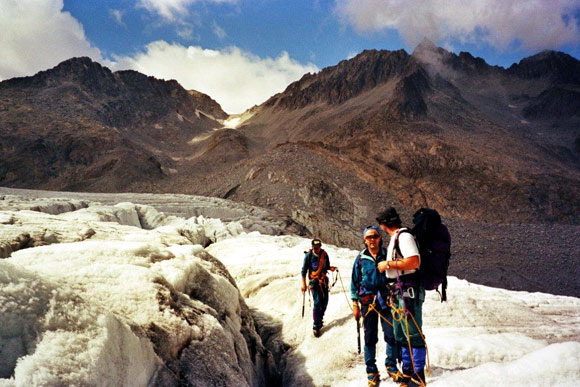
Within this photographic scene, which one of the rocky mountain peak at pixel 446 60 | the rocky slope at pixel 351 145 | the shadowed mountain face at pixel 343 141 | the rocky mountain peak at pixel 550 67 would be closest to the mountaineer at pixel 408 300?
the rocky slope at pixel 351 145

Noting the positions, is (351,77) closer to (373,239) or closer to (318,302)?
(318,302)

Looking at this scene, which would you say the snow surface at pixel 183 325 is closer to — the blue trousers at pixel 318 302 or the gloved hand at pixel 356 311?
the blue trousers at pixel 318 302

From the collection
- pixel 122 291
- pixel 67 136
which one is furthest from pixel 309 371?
pixel 67 136

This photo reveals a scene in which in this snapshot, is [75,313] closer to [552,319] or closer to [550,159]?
[552,319]

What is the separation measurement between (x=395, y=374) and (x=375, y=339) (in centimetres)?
50

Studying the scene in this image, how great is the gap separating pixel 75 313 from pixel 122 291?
3.82ft

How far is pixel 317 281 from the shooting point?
640cm

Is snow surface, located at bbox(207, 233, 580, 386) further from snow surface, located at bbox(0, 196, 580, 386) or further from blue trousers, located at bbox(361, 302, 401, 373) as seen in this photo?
blue trousers, located at bbox(361, 302, 401, 373)

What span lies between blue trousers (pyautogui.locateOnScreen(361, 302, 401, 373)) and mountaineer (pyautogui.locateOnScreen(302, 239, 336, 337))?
1508 millimetres

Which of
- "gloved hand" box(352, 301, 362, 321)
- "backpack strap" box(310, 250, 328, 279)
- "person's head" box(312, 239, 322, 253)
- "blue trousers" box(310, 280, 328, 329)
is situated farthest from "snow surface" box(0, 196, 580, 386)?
"person's head" box(312, 239, 322, 253)

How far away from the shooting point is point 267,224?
24.3 metres

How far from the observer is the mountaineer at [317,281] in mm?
6176

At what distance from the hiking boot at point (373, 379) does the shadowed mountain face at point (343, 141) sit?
24255mm

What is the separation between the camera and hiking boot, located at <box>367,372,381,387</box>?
14.4 feet
